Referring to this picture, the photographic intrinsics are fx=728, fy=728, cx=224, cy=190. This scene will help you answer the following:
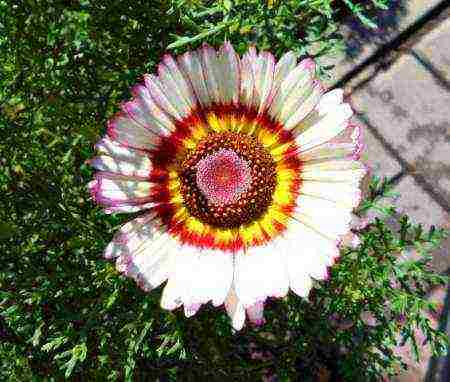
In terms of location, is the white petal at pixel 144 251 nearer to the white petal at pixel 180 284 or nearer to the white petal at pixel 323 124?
the white petal at pixel 180 284

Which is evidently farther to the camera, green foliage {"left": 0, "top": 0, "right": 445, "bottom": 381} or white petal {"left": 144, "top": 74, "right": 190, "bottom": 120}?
green foliage {"left": 0, "top": 0, "right": 445, "bottom": 381}

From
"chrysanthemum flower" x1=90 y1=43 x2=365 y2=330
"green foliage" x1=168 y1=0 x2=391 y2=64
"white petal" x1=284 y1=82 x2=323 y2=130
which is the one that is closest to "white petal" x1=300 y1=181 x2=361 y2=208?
"chrysanthemum flower" x1=90 y1=43 x2=365 y2=330

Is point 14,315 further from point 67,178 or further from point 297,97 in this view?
point 297,97

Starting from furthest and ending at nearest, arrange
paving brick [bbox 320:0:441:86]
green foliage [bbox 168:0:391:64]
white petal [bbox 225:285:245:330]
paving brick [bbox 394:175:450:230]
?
paving brick [bbox 320:0:441:86] < paving brick [bbox 394:175:450:230] < green foliage [bbox 168:0:391:64] < white petal [bbox 225:285:245:330]

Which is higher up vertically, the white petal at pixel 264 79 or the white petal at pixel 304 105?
the white petal at pixel 264 79

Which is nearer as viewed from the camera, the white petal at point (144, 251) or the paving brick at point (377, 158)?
the white petal at point (144, 251)

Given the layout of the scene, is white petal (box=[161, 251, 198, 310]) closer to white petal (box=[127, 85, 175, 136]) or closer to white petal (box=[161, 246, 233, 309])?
white petal (box=[161, 246, 233, 309])

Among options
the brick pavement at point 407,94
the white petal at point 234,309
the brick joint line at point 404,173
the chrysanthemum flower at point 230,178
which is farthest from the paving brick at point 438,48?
the white petal at point 234,309

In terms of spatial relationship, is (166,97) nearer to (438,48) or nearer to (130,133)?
(130,133)
